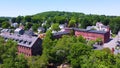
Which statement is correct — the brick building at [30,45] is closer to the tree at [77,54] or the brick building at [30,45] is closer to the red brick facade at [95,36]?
the tree at [77,54]

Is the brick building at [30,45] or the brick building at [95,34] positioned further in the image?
the brick building at [95,34]

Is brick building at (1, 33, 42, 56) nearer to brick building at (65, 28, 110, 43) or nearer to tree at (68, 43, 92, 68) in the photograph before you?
tree at (68, 43, 92, 68)

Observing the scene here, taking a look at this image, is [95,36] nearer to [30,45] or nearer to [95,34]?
[95,34]

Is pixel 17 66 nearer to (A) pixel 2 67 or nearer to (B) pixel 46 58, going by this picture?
(A) pixel 2 67

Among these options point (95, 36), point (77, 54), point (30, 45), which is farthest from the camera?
point (95, 36)

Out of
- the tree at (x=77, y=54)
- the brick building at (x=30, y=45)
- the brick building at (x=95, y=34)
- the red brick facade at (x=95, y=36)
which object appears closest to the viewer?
the tree at (x=77, y=54)

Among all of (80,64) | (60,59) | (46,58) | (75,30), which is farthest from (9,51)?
(75,30)

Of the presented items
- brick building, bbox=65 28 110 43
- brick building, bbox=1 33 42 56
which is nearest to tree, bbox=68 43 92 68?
brick building, bbox=1 33 42 56

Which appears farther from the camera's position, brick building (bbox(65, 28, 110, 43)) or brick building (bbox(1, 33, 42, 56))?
brick building (bbox(65, 28, 110, 43))

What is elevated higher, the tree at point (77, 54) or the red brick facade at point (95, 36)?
the tree at point (77, 54)

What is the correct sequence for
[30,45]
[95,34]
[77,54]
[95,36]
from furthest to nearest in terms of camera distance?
[95,36], [95,34], [30,45], [77,54]

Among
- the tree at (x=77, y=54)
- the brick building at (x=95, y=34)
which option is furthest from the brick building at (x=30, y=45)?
the brick building at (x=95, y=34)

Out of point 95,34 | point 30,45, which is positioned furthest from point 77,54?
point 95,34
